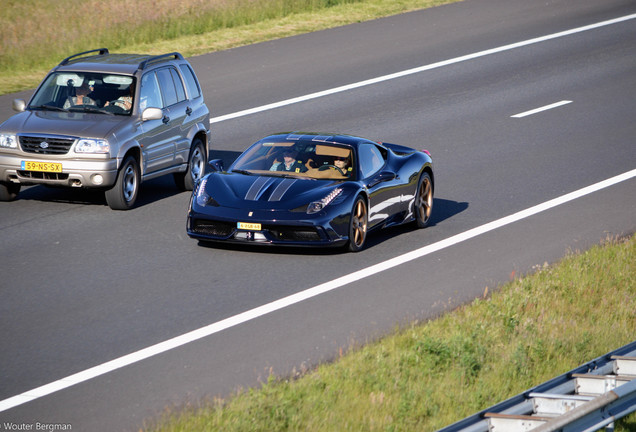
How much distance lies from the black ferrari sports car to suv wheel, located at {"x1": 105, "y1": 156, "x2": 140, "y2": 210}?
1.87m

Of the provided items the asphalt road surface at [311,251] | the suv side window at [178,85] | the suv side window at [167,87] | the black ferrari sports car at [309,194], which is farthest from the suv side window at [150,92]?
the black ferrari sports car at [309,194]

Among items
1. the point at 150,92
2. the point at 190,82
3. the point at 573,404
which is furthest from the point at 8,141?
the point at 573,404

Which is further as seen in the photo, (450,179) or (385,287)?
(450,179)

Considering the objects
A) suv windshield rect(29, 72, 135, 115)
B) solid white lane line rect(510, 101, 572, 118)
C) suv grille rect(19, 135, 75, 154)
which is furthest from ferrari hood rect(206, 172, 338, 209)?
solid white lane line rect(510, 101, 572, 118)

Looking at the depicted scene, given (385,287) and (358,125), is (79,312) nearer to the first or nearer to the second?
(385,287)

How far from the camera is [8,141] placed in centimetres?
1560

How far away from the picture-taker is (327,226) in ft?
44.0

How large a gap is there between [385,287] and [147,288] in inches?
102

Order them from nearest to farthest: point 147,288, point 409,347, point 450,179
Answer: point 409,347 → point 147,288 → point 450,179

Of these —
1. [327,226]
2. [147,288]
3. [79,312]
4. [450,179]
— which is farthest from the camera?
[450,179]

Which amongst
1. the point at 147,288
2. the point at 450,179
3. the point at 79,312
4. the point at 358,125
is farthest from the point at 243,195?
the point at 358,125

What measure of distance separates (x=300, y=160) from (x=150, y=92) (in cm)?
344

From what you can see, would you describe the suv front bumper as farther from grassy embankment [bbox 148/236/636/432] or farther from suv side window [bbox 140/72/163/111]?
grassy embankment [bbox 148/236/636/432]

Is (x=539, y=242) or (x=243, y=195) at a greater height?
(x=243, y=195)
